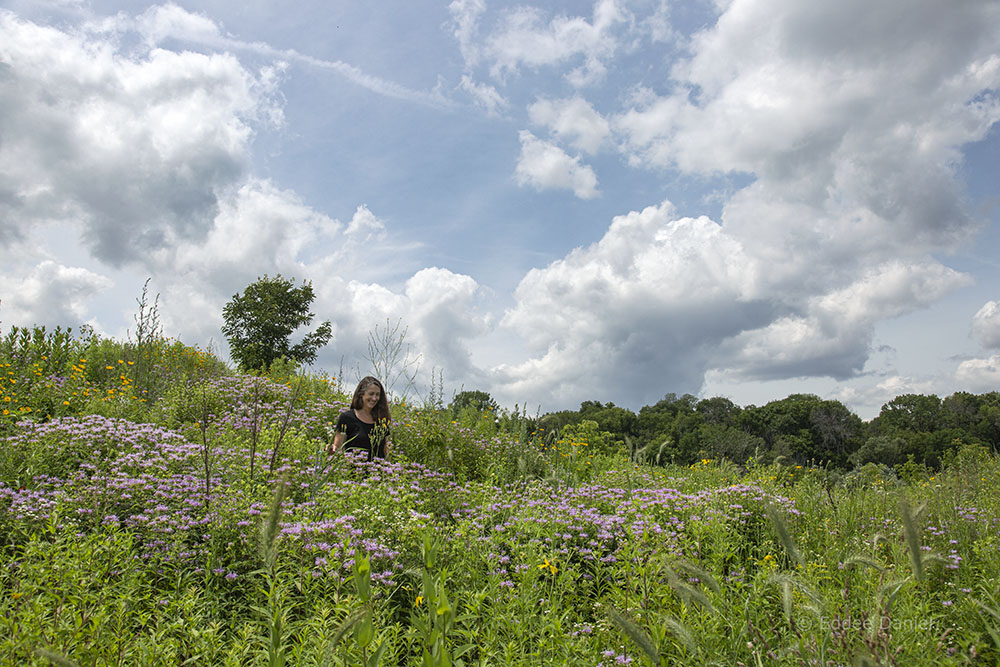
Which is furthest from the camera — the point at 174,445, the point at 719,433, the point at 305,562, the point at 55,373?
the point at 719,433

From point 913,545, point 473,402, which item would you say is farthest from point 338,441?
point 913,545

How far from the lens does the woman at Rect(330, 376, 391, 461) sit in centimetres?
734

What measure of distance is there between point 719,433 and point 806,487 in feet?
119

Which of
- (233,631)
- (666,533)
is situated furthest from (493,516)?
(233,631)

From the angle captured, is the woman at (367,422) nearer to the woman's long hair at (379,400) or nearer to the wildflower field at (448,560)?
the woman's long hair at (379,400)

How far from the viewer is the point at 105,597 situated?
322 cm

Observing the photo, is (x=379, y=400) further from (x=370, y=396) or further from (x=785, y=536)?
(x=785, y=536)

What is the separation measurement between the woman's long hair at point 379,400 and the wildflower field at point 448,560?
0.49m

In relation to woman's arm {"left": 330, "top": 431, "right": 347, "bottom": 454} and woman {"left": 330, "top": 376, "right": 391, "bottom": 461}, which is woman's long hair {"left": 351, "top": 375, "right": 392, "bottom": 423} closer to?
woman {"left": 330, "top": 376, "right": 391, "bottom": 461}

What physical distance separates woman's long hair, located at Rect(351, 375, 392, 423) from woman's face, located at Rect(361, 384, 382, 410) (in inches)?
1.7

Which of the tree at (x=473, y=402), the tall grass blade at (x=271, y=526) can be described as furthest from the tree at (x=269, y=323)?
the tall grass blade at (x=271, y=526)

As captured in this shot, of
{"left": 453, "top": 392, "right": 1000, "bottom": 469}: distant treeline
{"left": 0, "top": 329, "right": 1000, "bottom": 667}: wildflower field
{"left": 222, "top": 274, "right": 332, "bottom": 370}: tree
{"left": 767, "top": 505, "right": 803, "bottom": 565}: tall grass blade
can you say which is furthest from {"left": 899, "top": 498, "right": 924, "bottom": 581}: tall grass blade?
{"left": 453, "top": 392, "right": 1000, "bottom": 469}: distant treeline

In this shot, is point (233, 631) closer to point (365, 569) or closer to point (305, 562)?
point (305, 562)

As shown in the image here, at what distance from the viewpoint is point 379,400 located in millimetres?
7949
